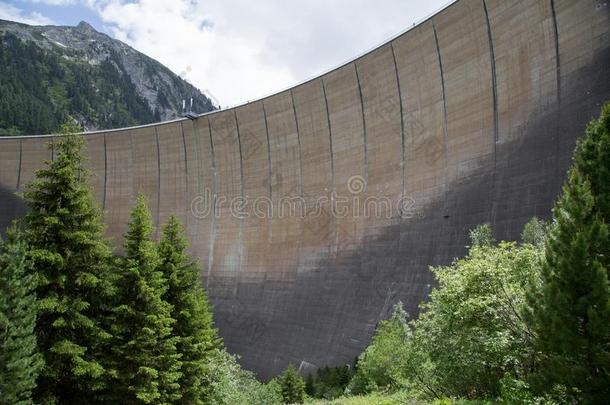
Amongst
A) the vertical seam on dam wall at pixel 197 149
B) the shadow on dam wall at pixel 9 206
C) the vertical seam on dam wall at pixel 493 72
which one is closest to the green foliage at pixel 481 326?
the vertical seam on dam wall at pixel 493 72

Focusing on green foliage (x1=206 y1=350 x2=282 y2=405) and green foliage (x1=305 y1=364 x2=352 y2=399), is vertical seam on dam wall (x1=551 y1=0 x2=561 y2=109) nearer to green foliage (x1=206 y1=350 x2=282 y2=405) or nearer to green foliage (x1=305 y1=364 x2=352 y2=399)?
green foliage (x1=305 y1=364 x2=352 y2=399)

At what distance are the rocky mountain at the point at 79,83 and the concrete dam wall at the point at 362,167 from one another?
28.2 meters

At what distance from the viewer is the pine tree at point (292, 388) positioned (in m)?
13.8

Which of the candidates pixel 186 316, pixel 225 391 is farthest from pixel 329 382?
pixel 186 316

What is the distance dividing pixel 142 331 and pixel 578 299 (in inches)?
246

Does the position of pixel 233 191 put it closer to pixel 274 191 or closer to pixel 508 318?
pixel 274 191

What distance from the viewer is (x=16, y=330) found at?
591 centimetres

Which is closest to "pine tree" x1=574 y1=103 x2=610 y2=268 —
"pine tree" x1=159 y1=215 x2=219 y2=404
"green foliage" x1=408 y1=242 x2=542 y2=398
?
"green foliage" x1=408 y1=242 x2=542 y2=398

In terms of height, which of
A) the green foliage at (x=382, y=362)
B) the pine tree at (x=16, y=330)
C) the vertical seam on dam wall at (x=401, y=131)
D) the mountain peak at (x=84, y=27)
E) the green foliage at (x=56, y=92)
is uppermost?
the mountain peak at (x=84, y=27)

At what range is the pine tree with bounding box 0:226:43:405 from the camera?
18.9ft

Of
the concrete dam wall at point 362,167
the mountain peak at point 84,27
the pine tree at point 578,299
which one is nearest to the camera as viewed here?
the pine tree at point 578,299

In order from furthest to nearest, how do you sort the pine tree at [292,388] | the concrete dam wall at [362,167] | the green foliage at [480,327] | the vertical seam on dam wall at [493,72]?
the pine tree at [292,388]
the vertical seam on dam wall at [493,72]
the concrete dam wall at [362,167]
the green foliage at [480,327]

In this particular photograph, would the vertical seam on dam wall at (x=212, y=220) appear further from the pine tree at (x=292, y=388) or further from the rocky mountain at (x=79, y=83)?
the rocky mountain at (x=79, y=83)

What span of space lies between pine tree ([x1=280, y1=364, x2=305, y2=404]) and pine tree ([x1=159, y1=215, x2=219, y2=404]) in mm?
4285
